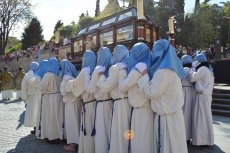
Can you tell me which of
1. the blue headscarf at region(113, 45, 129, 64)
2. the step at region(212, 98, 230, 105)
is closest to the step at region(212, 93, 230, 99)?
the step at region(212, 98, 230, 105)

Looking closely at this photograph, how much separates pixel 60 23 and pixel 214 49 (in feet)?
110

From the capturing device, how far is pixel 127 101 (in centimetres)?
659

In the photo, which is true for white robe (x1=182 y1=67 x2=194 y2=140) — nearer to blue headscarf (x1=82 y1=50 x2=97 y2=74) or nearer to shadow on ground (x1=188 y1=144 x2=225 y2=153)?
shadow on ground (x1=188 y1=144 x2=225 y2=153)

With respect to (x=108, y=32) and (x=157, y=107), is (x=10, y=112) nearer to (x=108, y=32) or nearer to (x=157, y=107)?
(x=108, y=32)

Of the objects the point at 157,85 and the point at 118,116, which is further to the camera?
the point at 118,116

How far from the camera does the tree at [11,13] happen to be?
5372cm

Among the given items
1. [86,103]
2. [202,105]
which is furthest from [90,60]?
[202,105]

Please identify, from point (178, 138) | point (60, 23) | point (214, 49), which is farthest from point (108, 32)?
point (60, 23)

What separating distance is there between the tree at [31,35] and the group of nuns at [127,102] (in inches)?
1868

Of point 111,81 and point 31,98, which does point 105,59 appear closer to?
point 111,81

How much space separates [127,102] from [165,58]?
127 centimetres

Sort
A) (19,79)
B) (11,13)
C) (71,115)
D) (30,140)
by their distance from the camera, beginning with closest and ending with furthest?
(71,115) < (30,140) < (19,79) < (11,13)

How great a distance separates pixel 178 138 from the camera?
581cm

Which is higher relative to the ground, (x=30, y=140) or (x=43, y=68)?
(x=43, y=68)
